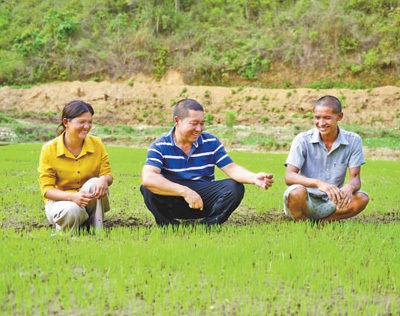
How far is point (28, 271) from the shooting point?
8.76 feet

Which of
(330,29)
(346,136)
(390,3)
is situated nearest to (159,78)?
(330,29)

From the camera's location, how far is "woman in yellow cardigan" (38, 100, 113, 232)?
11.5 feet

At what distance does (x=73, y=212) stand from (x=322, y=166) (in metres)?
2.21

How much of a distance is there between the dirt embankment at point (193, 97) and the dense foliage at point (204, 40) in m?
1.72

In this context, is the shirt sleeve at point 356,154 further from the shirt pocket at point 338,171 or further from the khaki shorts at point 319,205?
the khaki shorts at point 319,205

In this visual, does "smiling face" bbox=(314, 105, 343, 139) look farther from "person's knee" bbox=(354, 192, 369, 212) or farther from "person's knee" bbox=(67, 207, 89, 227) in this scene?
"person's knee" bbox=(67, 207, 89, 227)

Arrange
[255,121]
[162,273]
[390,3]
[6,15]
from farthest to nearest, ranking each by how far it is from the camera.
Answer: [6,15] → [390,3] → [255,121] → [162,273]

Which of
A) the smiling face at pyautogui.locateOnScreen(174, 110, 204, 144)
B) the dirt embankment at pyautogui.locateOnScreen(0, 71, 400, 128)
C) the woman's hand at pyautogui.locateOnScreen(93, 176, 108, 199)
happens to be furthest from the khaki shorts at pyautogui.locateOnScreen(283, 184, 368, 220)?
the dirt embankment at pyautogui.locateOnScreen(0, 71, 400, 128)

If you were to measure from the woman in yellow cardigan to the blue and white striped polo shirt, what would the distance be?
0.47 metres

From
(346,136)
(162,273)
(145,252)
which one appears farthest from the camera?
(346,136)

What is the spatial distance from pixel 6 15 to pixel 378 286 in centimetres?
3760

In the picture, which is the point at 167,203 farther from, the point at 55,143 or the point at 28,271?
the point at 28,271

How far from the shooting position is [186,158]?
3.78 metres

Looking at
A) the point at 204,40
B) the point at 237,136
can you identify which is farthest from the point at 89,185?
the point at 204,40
